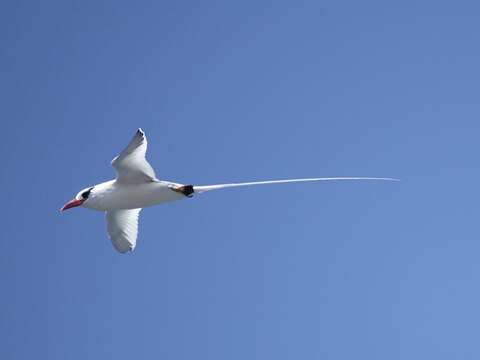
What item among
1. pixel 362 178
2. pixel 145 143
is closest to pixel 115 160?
pixel 145 143

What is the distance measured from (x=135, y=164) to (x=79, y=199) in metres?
3.60

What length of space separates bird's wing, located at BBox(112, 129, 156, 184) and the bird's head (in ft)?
6.66

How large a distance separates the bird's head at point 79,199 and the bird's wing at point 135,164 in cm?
203

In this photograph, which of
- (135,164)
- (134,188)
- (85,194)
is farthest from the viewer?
(85,194)

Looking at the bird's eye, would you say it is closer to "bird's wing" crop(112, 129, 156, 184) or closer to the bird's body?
the bird's body

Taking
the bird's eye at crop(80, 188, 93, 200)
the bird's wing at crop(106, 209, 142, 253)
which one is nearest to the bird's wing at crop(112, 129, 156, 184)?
the bird's eye at crop(80, 188, 93, 200)

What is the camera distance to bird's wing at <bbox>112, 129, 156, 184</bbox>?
27.3 metres

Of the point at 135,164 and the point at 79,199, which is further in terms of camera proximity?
the point at 79,199

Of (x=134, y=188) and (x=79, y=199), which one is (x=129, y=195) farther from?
(x=79, y=199)

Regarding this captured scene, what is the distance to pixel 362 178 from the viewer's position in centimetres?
2717

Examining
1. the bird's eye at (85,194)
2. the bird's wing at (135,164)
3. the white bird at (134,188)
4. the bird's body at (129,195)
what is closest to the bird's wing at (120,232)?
the white bird at (134,188)

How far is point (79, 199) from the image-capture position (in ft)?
101

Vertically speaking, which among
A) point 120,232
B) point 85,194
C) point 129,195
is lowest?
point 120,232

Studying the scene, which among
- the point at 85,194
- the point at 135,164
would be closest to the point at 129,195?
the point at 135,164
